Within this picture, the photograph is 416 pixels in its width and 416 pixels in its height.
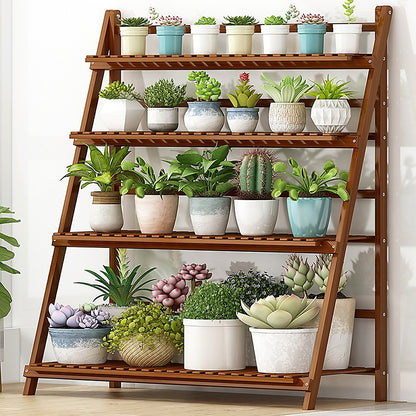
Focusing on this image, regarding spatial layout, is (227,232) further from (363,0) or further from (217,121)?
(363,0)

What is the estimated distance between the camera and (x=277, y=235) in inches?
196

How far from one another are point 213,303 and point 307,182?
2.08ft

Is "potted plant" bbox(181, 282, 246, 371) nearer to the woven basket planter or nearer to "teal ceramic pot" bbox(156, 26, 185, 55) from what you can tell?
the woven basket planter

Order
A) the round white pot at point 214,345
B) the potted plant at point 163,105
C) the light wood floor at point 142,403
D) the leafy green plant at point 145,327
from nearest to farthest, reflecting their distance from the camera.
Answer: the light wood floor at point 142,403, the round white pot at point 214,345, the leafy green plant at point 145,327, the potted plant at point 163,105

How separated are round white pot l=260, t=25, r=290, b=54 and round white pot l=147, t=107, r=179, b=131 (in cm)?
49

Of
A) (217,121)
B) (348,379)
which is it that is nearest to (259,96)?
(217,121)

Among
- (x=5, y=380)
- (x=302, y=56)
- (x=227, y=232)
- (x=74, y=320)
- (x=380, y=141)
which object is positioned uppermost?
(x=302, y=56)

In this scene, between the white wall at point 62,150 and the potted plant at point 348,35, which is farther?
the white wall at point 62,150

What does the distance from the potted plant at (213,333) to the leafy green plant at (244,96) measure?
81cm

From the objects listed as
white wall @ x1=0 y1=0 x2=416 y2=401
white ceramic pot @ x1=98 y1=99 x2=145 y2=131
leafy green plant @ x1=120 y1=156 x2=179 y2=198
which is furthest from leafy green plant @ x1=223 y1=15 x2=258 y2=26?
leafy green plant @ x1=120 y1=156 x2=179 y2=198

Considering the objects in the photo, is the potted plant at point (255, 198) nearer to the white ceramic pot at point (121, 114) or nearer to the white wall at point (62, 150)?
the white wall at point (62, 150)

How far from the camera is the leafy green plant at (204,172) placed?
4953mm

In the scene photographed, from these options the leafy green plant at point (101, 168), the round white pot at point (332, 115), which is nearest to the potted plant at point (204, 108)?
the leafy green plant at point (101, 168)

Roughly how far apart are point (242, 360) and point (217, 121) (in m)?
1.03
